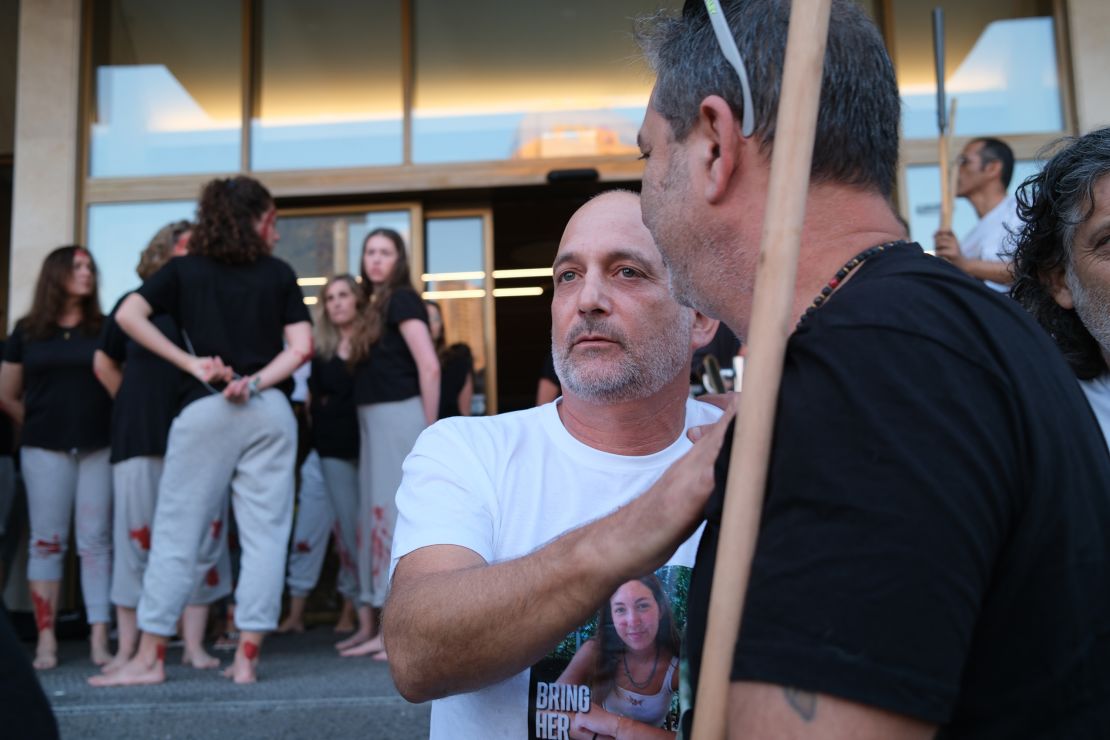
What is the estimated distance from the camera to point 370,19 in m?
6.92

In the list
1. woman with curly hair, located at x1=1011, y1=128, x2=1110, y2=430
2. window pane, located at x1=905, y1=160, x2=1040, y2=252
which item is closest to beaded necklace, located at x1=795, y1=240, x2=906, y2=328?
woman with curly hair, located at x1=1011, y1=128, x2=1110, y2=430

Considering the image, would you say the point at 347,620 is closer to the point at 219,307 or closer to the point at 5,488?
the point at 5,488

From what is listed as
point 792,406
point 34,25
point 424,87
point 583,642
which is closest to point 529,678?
point 583,642

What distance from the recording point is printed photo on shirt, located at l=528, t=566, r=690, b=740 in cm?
162

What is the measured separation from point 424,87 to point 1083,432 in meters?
6.26

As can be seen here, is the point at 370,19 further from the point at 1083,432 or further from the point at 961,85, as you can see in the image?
the point at 1083,432

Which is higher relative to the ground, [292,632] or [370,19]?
[370,19]

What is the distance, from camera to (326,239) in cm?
673

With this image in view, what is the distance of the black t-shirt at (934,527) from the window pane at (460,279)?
581 cm

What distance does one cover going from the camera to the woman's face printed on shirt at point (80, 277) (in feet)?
16.1

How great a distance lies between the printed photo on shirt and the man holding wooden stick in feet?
1.98

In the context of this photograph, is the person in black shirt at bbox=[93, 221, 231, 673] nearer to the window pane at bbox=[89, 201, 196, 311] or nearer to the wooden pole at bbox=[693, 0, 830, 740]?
the window pane at bbox=[89, 201, 196, 311]

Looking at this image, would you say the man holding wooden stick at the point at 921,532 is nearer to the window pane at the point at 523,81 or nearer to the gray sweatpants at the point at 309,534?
the gray sweatpants at the point at 309,534

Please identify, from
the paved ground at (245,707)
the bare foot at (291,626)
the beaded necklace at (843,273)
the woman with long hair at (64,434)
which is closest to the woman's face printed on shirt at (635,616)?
the beaded necklace at (843,273)
